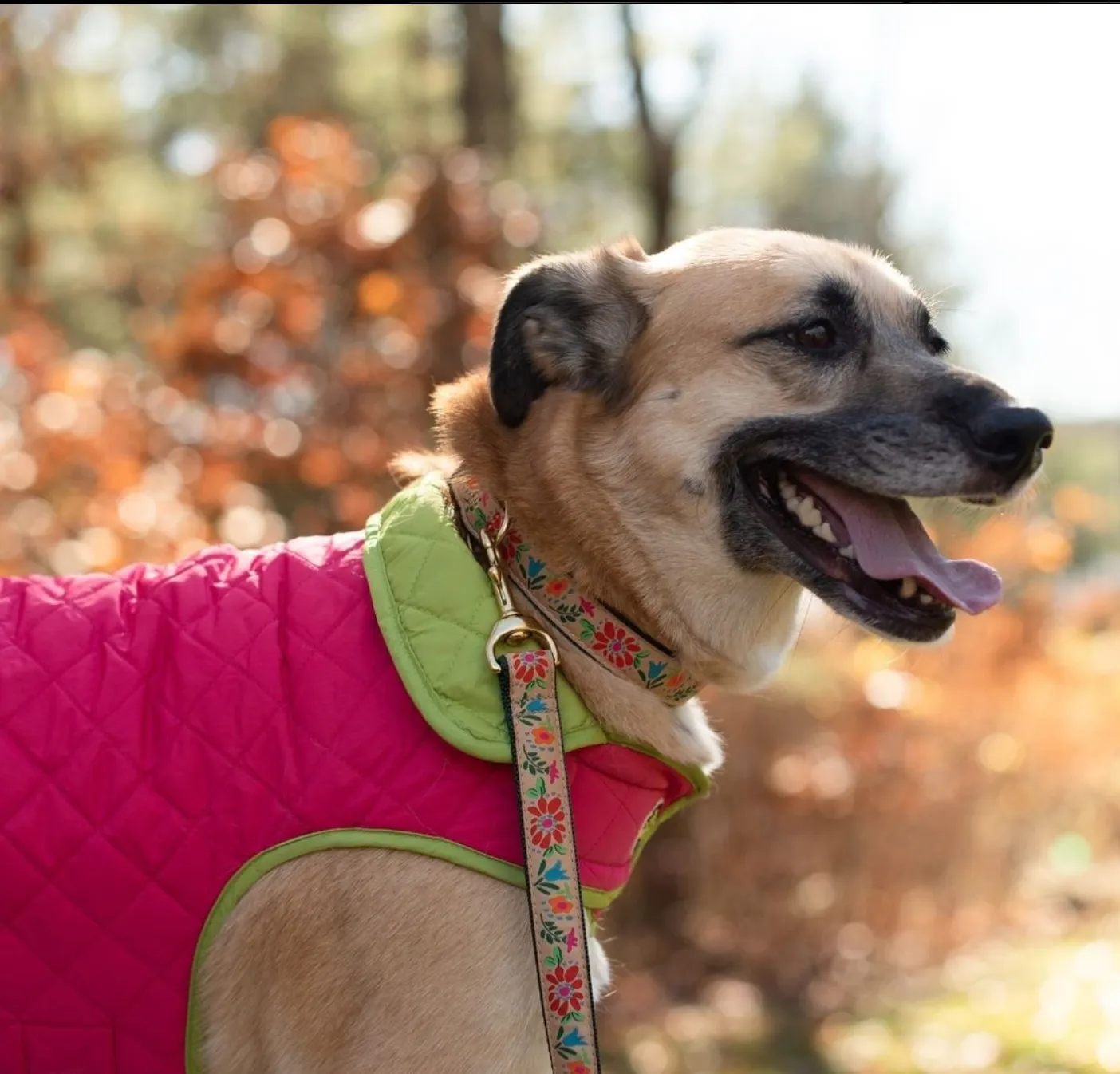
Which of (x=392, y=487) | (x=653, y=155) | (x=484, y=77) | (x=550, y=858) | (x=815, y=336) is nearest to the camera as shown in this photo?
(x=550, y=858)

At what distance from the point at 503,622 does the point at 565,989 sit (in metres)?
0.61

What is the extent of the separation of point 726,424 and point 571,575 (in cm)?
43

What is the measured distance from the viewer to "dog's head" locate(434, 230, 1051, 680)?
225 centimetres

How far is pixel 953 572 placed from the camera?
2295mm

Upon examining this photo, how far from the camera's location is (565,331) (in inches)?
92.8

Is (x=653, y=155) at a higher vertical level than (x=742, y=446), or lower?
lower

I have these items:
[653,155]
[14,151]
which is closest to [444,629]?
[653,155]

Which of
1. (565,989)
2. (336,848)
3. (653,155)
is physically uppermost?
(653,155)

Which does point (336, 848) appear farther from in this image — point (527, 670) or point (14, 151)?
point (14, 151)

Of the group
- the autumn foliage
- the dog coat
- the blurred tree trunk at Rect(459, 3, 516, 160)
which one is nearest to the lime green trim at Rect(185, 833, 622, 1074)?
the dog coat

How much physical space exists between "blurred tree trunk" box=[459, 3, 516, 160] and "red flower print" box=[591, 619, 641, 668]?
437 cm

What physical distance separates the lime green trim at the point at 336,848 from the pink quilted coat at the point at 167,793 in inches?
0.5

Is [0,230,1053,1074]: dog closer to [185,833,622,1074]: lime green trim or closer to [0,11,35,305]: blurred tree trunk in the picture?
[185,833,622,1074]: lime green trim

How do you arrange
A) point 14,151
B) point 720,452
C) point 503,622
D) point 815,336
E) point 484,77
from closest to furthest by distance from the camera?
1. point 503,622
2. point 720,452
3. point 815,336
4. point 484,77
5. point 14,151
